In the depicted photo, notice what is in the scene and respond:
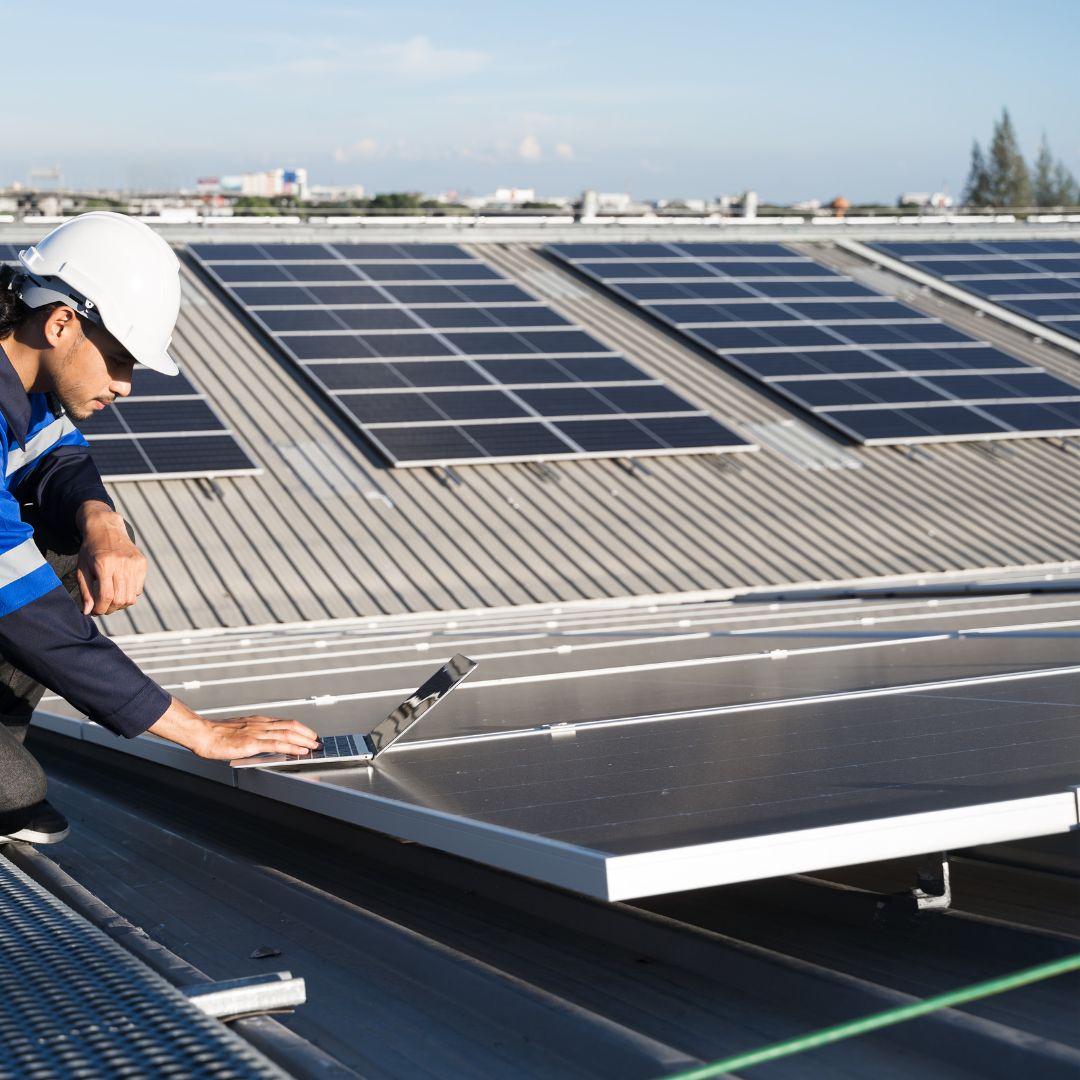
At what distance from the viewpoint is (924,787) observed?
3.71 m

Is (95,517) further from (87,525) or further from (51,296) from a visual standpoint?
(51,296)

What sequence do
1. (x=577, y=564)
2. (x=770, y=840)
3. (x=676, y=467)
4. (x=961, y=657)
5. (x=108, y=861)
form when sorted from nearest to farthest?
(x=770, y=840)
(x=108, y=861)
(x=961, y=657)
(x=577, y=564)
(x=676, y=467)

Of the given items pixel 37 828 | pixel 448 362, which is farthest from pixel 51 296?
pixel 448 362

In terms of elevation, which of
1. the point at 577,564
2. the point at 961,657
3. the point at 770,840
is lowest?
the point at 577,564

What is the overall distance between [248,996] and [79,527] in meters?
2.37

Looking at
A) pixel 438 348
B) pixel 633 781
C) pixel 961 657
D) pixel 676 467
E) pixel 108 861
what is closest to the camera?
pixel 633 781

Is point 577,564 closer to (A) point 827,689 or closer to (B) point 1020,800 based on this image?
(A) point 827,689

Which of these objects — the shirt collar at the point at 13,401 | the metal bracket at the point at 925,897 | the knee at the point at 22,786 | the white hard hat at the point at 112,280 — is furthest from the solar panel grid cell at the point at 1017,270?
the knee at the point at 22,786

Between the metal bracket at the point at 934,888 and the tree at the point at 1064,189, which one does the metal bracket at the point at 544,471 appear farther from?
the tree at the point at 1064,189

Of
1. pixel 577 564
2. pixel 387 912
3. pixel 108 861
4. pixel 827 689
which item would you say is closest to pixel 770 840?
pixel 387 912

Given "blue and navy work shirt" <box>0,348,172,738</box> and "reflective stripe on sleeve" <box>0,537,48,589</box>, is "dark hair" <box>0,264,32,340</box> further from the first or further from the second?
"reflective stripe on sleeve" <box>0,537,48,589</box>

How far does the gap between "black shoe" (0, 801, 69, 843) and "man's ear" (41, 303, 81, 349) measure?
155cm

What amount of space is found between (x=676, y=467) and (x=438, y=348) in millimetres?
4061

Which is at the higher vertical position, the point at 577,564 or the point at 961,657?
the point at 961,657
